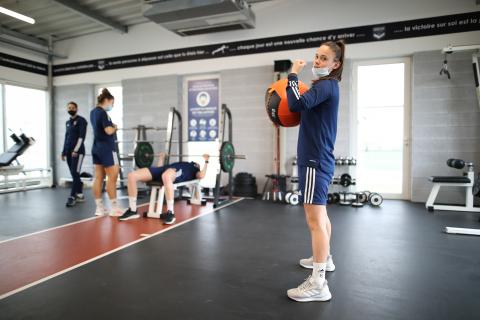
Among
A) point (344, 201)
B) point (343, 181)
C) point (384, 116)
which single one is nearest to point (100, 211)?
point (344, 201)

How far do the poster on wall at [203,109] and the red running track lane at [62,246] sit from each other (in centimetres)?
280

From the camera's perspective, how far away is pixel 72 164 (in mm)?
4984

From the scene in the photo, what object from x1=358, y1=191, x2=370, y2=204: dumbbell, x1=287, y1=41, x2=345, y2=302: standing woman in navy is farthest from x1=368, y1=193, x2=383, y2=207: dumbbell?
x1=287, y1=41, x2=345, y2=302: standing woman in navy

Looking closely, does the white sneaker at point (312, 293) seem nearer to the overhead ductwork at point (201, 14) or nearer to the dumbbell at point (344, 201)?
the dumbbell at point (344, 201)

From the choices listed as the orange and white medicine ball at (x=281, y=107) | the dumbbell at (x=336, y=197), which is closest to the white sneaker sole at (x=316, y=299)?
the orange and white medicine ball at (x=281, y=107)

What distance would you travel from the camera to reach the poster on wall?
21.2 feet

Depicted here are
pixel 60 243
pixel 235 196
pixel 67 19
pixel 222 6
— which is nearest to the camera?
pixel 60 243

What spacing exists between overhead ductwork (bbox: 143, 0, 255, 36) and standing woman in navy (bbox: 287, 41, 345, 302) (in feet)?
11.2

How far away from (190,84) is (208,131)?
3.50 feet

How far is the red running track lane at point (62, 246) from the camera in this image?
220 cm

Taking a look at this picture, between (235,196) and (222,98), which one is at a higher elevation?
(222,98)

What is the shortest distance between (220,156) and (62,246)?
2.20 m

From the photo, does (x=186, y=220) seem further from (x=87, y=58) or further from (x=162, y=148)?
(x=87, y=58)

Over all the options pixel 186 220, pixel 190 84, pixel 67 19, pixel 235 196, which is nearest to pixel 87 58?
pixel 67 19
